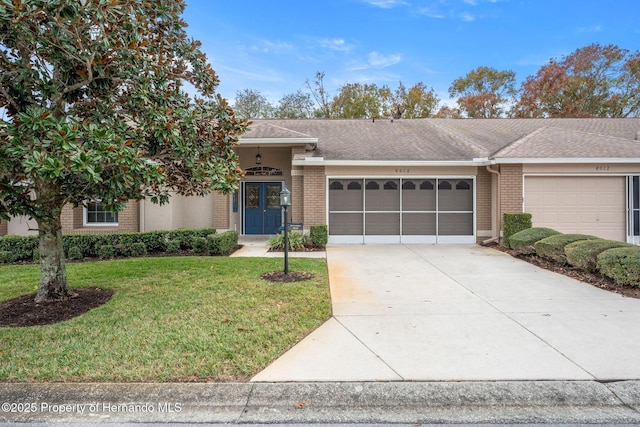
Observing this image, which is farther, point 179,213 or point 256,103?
point 256,103

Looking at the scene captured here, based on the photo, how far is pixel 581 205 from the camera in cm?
1106

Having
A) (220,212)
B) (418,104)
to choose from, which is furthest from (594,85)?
(220,212)

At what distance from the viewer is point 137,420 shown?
289 cm

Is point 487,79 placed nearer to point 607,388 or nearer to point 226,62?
point 226,62

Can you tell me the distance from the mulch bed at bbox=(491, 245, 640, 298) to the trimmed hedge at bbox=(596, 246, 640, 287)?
121 mm

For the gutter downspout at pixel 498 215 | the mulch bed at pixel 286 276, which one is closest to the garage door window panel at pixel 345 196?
the gutter downspout at pixel 498 215

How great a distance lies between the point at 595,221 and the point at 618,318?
25.0ft

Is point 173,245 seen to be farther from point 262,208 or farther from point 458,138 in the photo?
point 458,138

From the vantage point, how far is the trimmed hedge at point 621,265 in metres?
6.19

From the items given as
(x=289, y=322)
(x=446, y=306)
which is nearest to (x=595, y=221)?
(x=446, y=306)

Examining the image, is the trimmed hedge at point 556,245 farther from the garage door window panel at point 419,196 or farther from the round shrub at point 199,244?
the round shrub at point 199,244

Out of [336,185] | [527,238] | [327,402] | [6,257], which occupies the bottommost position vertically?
[327,402]

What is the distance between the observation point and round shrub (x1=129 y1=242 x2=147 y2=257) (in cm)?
962

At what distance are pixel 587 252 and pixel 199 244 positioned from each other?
9.31 meters
